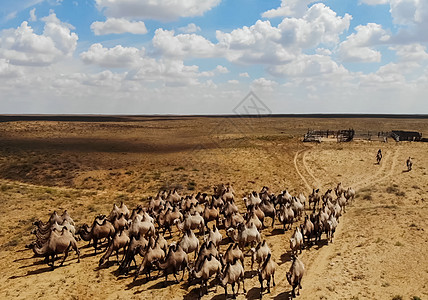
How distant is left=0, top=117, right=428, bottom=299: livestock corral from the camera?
1359 cm

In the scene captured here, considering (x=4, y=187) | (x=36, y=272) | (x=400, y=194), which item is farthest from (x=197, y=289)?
(x=4, y=187)

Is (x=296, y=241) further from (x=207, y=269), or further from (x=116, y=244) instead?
(x=116, y=244)

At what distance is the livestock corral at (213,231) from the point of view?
1359 cm

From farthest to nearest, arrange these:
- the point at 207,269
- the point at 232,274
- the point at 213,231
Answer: the point at 213,231 → the point at 207,269 → the point at 232,274

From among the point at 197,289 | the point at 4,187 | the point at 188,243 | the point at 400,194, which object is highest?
the point at 400,194

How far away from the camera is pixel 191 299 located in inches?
509

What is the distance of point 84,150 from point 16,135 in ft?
90.9

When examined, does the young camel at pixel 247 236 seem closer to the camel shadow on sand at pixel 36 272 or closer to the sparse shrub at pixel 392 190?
the camel shadow on sand at pixel 36 272

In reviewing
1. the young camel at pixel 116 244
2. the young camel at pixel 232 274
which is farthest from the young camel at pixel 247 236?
the young camel at pixel 116 244

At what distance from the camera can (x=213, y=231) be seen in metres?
16.2

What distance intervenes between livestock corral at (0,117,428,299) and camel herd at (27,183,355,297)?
0.20 feet

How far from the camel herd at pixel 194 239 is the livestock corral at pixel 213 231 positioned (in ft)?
0.20

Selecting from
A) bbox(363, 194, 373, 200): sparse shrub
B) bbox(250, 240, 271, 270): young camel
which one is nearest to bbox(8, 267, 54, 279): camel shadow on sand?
bbox(250, 240, 271, 270): young camel

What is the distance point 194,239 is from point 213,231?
1062 mm
